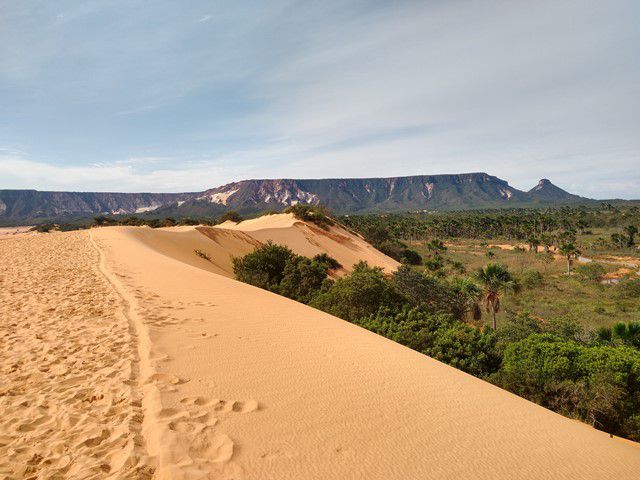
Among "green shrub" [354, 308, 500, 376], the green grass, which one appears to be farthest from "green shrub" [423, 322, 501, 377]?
the green grass

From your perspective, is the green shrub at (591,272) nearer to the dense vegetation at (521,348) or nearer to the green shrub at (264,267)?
the dense vegetation at (521,348)

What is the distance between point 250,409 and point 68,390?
2.31 m

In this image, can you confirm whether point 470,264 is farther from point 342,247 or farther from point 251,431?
point 251,431

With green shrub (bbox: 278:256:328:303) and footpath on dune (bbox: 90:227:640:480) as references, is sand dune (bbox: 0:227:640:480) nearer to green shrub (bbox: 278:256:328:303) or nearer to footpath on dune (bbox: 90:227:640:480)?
footpath on dune (bbox: 90:227:640:480)

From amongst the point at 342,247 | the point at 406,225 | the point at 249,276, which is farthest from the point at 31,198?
the point at 249,276

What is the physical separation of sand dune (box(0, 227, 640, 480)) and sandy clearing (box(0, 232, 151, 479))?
2 centimetres

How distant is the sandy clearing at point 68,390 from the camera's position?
3.19m

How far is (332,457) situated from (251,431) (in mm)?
896

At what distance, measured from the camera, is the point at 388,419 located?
450 centimetres

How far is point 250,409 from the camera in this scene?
168 inches

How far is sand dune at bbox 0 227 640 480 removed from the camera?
3408 millimetres

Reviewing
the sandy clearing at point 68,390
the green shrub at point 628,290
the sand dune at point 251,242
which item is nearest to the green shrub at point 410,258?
the sand dune at point 251,242

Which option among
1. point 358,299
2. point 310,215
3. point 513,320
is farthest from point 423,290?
point 310,215

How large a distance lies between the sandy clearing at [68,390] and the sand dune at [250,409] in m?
0.02
